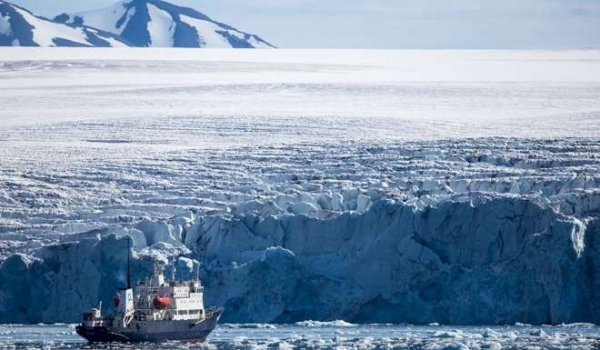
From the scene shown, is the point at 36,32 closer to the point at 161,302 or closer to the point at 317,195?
the point at 317,195

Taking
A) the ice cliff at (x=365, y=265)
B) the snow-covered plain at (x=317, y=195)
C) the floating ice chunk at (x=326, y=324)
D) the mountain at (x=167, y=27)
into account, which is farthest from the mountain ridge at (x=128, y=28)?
the floating ice chunk at (x=326, y=324)

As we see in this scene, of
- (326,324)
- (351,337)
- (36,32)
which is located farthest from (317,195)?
(36,32)

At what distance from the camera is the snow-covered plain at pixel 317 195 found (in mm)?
28859

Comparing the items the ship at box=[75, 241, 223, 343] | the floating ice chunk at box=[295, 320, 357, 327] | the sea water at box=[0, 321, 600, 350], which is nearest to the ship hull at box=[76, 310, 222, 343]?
the ship at box=[75, 241, 223, 343]

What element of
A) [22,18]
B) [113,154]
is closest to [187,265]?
[113,154]

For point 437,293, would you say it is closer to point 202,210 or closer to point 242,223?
point 242,223

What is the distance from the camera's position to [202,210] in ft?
111

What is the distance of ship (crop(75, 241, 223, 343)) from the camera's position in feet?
87.3

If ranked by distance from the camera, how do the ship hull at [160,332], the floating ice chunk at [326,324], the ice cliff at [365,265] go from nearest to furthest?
the ship hull at [160,332], the ice cliff at [365,265], the floating ice chunk at [326,324]

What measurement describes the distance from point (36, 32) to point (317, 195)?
184 feet

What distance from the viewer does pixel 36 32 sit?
8631cm

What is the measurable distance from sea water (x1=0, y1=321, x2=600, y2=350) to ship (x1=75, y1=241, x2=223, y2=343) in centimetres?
25

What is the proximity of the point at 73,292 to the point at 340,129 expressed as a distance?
1588 centimetres

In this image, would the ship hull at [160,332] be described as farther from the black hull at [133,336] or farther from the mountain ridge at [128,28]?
the mountain ridge at [128,28]
